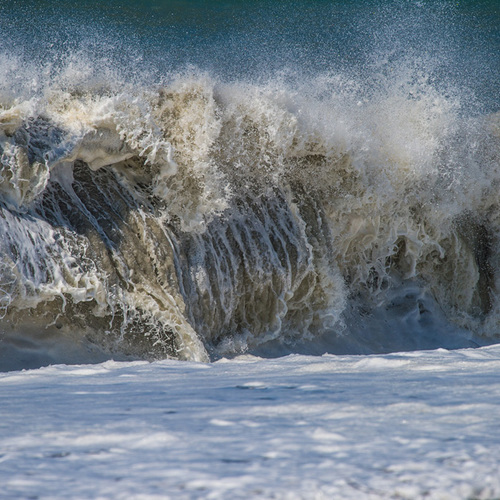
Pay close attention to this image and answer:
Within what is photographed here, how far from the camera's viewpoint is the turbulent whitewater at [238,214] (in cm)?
383

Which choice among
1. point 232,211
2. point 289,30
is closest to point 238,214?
point 232,211

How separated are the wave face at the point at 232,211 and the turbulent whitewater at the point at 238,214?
0.04 feet

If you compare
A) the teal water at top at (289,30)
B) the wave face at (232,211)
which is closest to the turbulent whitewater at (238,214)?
the wave face at (232,211)

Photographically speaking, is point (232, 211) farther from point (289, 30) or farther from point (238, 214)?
point (289, 30)

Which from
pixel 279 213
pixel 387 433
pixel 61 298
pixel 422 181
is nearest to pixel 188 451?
pixel 387 433

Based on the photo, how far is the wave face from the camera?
12.5 ft

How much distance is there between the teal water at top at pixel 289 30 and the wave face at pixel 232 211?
13.8 feet

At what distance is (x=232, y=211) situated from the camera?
15.1ft

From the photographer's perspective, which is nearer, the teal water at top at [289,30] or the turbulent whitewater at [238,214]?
the turbulent whitewater at [238,214]

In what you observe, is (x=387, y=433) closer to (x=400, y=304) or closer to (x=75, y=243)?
(x=75, y=243)

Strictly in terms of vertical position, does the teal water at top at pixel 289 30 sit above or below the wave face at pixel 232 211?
above

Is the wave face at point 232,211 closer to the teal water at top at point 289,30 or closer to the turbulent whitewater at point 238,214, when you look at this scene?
the turbulent whitewater at point 238,214

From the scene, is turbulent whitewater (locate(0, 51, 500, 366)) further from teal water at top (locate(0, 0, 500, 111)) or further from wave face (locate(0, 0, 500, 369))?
teal water at top (locate(0, 0, 500, 111))

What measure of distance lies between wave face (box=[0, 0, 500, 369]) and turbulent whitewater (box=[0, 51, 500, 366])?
13 mm
